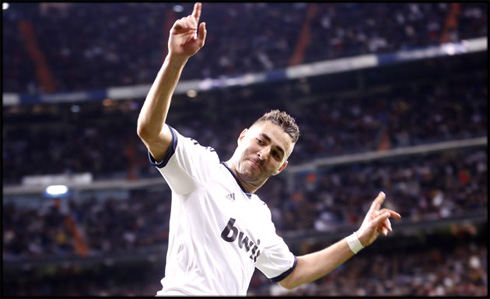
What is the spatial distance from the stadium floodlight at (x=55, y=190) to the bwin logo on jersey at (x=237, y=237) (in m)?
23.6

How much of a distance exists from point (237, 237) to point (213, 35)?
26726 millimetres

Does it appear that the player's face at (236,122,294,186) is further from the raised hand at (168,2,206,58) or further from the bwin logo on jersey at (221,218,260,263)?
the raised hand at (168,2,206,58)

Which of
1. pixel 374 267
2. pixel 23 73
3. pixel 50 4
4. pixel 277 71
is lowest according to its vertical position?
pixel 374 267

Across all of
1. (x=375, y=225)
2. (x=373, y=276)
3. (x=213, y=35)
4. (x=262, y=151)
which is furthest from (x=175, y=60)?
(x=213, y=35)

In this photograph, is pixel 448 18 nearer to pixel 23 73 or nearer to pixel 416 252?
pixel 416 252

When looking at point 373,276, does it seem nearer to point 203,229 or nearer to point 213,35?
point 213,35

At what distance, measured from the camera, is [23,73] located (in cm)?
2898

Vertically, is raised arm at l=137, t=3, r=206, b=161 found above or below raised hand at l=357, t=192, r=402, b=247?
above

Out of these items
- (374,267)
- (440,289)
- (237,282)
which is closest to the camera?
(237,282)

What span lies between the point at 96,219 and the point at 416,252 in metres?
12.1

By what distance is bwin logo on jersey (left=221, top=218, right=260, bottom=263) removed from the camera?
12.7 feet

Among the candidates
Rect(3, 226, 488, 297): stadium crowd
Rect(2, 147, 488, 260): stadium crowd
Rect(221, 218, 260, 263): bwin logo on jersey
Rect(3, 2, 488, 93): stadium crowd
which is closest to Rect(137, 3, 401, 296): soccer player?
Rect(221, 218, 260, 263): bwin logo on jersey

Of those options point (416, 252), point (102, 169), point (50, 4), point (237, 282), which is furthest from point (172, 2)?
point (237, 282)

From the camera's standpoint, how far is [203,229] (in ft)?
12.4
